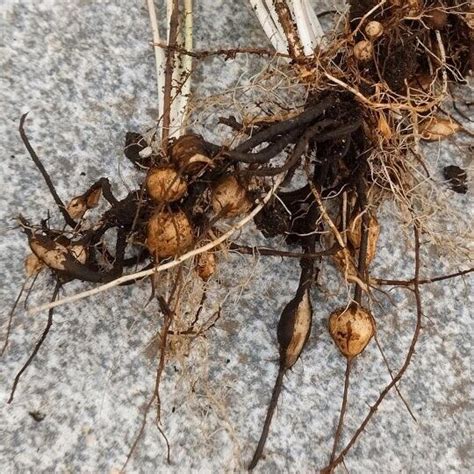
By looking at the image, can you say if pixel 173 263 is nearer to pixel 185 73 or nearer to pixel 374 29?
pixel 185 73

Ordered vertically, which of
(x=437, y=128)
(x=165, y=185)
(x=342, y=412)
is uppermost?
(x=165, y=185)

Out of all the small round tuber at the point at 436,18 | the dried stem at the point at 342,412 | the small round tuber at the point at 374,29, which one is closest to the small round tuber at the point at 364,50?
the small round tuber at the point at 374,29

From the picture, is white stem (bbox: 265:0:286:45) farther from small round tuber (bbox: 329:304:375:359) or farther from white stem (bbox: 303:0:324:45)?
small round tuber (bbox: 329:304:375:359)

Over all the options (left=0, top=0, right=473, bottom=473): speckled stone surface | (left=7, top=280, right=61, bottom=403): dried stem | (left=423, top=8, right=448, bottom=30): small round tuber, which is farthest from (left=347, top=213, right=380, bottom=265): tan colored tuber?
(left=7, top=280, right=61, bottom=403): dried stem

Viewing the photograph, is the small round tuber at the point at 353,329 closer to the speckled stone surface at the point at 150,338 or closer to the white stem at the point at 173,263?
the speckled stone surface at the point at 150,338

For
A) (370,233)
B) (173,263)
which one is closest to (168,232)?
(173,263)
